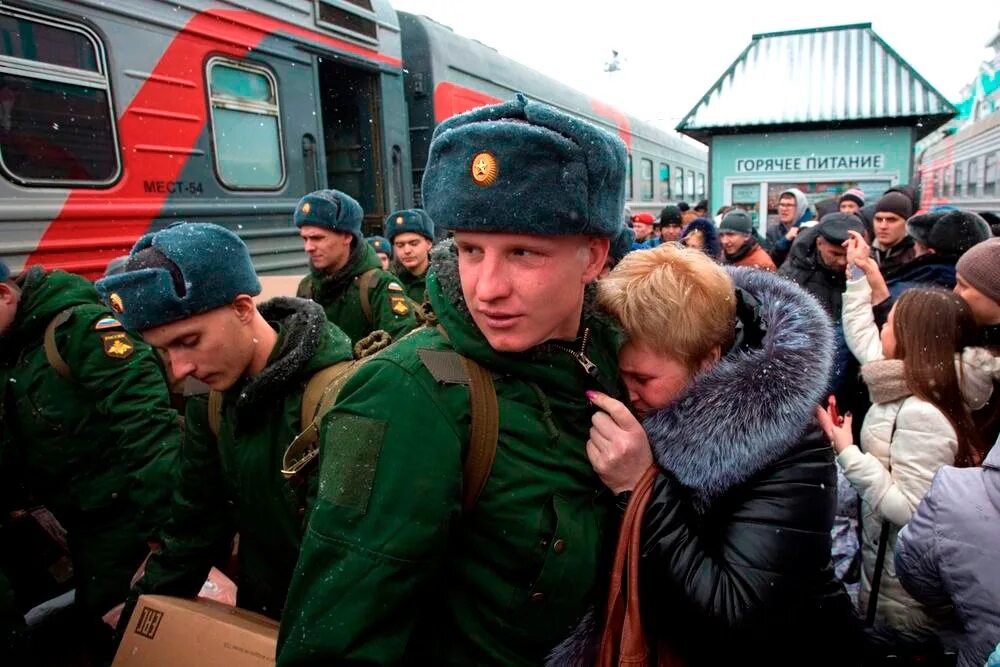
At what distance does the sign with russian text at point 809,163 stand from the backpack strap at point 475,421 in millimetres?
7392

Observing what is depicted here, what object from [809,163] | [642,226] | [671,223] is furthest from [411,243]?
[809,163]

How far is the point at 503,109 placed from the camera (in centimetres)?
112

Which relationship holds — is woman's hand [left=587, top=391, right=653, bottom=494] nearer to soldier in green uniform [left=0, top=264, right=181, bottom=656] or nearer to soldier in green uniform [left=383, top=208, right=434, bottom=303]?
soldier in green uniform [left=0, top=264, right=181, bottom=656]

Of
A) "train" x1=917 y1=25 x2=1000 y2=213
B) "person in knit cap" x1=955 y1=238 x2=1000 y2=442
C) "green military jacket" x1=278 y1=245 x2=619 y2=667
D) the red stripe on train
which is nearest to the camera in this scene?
"green military jacket" x1=278 y1=245 x2=619 y2=667

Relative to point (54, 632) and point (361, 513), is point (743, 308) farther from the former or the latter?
point (54, 632)

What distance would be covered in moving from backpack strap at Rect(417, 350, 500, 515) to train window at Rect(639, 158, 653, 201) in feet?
41.6

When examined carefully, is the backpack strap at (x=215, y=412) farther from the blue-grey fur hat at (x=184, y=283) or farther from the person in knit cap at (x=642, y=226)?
the person in knit cap at (x=642, y=226)

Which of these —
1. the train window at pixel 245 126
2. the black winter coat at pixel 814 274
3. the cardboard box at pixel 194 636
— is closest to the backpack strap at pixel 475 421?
the cardboard box at pixel 194 636

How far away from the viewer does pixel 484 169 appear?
109cm

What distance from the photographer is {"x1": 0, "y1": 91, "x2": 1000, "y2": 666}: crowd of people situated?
3.43 feet

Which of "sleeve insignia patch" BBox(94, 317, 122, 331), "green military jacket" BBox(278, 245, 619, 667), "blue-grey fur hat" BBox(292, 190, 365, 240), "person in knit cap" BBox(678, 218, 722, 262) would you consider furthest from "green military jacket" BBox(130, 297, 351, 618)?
"person in knit cap" BBox(678, 218, 722, 262)

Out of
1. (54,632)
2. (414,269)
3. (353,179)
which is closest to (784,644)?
(54,632)

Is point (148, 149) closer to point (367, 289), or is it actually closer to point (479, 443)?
point (367, 289)

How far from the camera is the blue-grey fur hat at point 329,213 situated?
405 centimetres
